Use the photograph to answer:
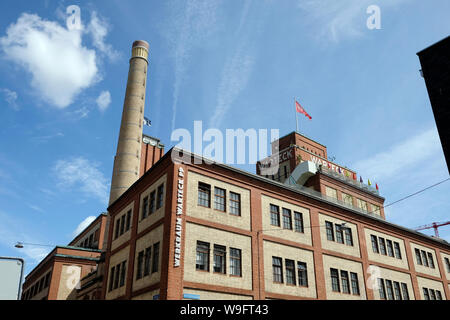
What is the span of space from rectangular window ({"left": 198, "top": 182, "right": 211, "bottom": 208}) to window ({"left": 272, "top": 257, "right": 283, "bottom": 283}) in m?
6.72

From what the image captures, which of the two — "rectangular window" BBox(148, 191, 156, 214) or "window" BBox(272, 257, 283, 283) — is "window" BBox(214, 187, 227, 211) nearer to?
"rectangular window" BBox(148, 191, 156, 214)

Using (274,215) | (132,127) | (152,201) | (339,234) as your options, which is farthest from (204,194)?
(132,127)

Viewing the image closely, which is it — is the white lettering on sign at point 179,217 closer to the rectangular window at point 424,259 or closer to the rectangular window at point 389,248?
the rectangular window at point 389,248

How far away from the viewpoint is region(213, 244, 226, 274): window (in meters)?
25.3

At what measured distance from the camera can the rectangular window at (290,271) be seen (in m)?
28.8

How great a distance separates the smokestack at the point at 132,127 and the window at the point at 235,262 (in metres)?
34.0

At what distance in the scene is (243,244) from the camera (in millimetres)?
27109

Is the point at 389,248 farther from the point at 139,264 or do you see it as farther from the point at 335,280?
the point at 139,264

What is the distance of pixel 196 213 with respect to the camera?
25.6m

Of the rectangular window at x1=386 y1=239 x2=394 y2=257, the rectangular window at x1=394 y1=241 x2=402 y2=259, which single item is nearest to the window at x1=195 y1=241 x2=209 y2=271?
the rectangular window at x1=386 y1=239 x2=394 y2=257

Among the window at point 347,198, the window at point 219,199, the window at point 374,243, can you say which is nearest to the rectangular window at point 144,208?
the window at point 219,199

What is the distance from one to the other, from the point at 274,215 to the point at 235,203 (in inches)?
154

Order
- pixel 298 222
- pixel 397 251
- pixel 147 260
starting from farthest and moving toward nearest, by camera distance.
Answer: pixel 397 251, pixel 298 222, pixel 147 260
